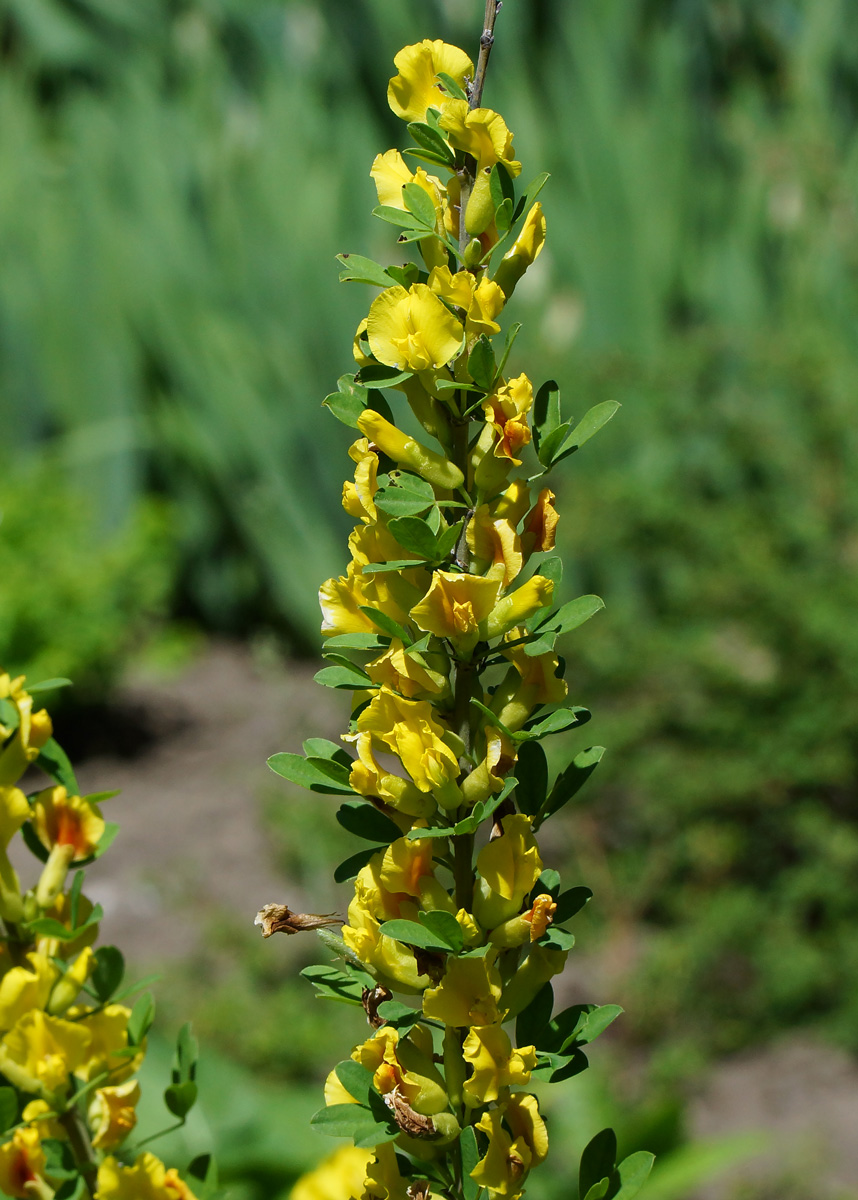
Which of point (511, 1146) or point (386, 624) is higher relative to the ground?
point (386, 624)

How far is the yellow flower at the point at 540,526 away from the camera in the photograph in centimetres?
45

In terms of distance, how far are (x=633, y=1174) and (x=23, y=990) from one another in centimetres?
23

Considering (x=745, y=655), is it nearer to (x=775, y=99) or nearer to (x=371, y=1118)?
(x=371, y=1118)

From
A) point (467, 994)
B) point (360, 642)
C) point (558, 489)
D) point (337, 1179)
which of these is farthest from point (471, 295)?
point (558, 489)

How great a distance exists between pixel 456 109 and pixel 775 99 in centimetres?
550

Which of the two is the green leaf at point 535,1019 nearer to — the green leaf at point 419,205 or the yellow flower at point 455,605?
the yellow flower at point 455,605

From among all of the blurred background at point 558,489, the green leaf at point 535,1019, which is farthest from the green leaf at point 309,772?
the blurred background at point 558,489

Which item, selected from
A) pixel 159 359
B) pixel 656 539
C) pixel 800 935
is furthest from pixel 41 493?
pixel 800 935

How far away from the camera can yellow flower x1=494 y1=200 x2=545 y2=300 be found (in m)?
0.44

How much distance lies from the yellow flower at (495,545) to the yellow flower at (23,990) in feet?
0.74

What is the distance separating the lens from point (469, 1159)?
0.41m

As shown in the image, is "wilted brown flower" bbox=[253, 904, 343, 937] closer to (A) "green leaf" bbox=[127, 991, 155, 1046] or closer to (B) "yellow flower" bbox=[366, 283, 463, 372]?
(A) "green leaf" bbox=[127, 991, 155, 1046]

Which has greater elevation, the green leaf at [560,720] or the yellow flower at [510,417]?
the yellow flower at [510,417]

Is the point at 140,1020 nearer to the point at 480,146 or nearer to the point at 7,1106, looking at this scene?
the point at 7,1106
